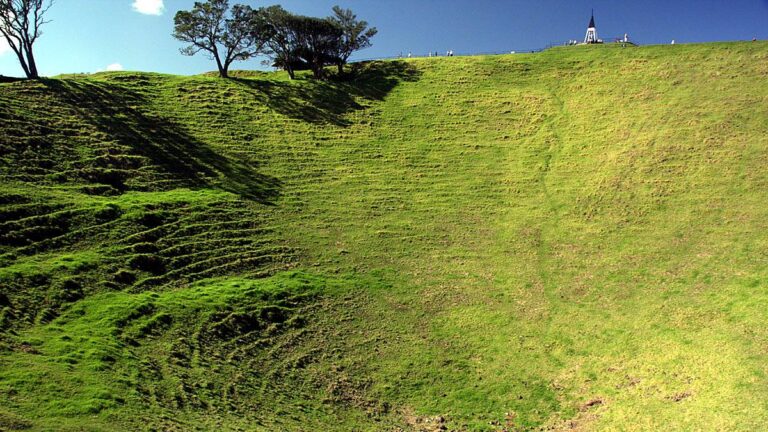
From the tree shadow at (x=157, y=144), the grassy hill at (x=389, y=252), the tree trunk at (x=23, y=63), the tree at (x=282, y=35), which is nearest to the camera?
the grassy hill at (x=389, y=252)

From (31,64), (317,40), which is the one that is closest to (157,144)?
(31,64)

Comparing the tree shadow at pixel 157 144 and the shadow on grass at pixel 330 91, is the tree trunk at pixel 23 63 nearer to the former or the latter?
the tree shadow at pixel 157 144

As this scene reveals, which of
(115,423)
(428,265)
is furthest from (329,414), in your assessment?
(428,265)

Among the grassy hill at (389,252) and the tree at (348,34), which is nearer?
the grassy hill at (389,252)

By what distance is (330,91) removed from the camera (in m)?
57.7

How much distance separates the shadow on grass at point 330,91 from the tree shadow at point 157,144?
1115 centimetres

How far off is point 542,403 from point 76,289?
73.1 feet

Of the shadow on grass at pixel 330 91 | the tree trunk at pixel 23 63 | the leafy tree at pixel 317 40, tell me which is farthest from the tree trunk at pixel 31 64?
the leafy tree at pixel 317 40

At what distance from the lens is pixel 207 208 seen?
35688 millimetres

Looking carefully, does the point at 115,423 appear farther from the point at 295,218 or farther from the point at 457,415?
the point at 295,218

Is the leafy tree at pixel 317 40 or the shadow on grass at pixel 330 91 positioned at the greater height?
the leafy tree at pixel 317 40

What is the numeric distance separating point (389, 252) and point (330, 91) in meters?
28.7

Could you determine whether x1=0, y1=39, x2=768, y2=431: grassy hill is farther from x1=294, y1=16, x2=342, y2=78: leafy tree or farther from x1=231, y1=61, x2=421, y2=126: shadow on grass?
x1=294, y1=16, x2=342, y2=78: leafy tree

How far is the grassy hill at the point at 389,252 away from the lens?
21188 millimetres
